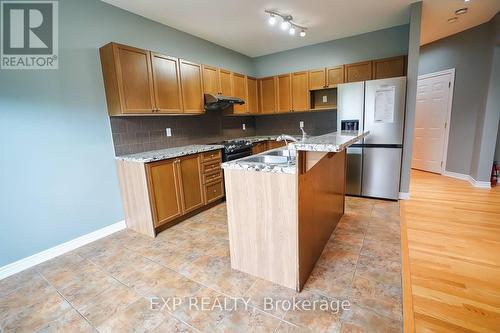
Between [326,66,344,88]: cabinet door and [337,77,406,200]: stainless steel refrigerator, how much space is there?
837 mm

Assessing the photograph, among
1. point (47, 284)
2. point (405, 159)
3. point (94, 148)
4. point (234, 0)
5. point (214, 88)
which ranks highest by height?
point (234, 0)

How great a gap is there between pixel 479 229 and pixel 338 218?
1492 mm

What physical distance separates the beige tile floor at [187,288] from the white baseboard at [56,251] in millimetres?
73

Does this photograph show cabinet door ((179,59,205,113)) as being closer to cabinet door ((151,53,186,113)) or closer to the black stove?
cabinet door ((151,53,186,113))

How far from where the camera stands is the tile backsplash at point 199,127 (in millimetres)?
2984

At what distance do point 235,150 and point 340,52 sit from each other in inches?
109

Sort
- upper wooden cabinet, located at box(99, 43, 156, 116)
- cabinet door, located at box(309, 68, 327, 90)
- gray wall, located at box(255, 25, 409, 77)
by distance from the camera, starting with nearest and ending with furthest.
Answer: upper wooden cabinet, located at box(99, 43, 156, 116)
gray wall, located at box(255, 25, 409, 77)
cabinet door, located at box(309, 68, 327, 90)

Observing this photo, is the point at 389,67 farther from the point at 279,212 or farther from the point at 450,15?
the point at 279,212

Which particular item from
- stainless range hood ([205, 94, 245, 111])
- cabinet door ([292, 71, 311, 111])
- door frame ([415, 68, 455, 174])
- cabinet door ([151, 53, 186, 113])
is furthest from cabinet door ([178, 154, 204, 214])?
door frame ([415, 68, 455, 174])

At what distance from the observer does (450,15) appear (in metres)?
3.41

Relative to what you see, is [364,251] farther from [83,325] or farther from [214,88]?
[214,88]

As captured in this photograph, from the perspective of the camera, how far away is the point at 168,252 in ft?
7.76

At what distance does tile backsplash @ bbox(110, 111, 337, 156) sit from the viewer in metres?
2.98

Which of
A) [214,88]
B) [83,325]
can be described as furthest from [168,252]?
[214,88]
